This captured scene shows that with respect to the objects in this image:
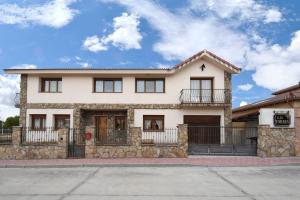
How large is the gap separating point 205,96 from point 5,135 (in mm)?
13718

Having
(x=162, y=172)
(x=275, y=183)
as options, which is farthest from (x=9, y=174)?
(x=275, y=183)

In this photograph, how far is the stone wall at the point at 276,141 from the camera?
17672 mm

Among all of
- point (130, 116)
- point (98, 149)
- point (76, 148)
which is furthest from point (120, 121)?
point (98, 149)

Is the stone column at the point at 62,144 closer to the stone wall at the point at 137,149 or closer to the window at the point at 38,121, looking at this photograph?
the stone wall at the point at 137,149

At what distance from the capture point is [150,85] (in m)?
25.5

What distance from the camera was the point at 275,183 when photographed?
1050 centimetres

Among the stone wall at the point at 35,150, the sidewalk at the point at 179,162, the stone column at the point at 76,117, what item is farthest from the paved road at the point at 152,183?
the stone column at the point at 76,117

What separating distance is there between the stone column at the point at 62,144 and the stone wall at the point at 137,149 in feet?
3.58

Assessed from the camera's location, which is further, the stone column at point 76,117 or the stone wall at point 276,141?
the stone column at point 76,117

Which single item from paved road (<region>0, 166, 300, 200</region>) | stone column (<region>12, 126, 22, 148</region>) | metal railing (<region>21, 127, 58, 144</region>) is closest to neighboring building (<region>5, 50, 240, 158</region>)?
metal railing (<region>21, 127, 58, 144</region>)

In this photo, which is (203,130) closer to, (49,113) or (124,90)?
(124,90)

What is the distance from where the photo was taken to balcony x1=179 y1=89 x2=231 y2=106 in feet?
80.8

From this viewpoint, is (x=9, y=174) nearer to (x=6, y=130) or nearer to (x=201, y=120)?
(x=6, y=130)

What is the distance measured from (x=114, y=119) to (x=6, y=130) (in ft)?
29.8
